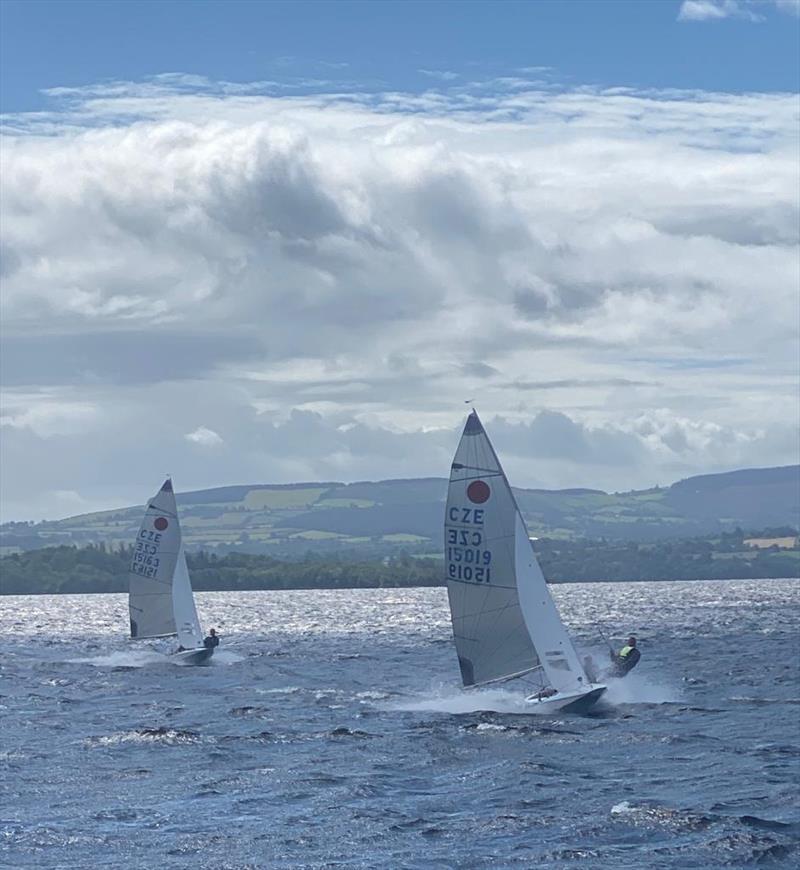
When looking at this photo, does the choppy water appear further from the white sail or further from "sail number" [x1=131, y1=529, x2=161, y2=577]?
"sail number" [x1=131, y1=529, x2=161, y2=577]

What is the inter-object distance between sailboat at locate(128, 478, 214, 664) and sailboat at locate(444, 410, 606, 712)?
3563 centimetres

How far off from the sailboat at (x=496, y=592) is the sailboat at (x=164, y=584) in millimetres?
35626

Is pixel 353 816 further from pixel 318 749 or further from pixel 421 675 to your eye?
pixel 421 675

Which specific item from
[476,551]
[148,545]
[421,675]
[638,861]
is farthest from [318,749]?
[148,545]

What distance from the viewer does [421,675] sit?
299ft

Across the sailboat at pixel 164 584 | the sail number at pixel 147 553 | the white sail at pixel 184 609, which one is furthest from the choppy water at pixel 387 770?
the sail number at pixel 147 553

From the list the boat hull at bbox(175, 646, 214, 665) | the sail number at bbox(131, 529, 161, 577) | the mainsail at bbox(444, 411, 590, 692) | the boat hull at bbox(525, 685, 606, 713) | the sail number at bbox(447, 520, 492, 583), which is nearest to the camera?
the mainsail at bbox(444, 411, 590, 692)

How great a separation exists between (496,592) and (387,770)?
577 inches

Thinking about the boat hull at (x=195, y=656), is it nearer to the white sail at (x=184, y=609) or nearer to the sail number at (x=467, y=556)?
the white sail at (x=184, y=609)

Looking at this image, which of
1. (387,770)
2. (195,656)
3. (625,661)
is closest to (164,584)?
(195,656)

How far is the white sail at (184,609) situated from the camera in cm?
9756

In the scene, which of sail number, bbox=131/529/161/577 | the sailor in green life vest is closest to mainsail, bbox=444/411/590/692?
the sailor in green life vest

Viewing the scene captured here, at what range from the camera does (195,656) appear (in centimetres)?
9744

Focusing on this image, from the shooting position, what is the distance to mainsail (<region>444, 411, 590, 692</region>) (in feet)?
206
